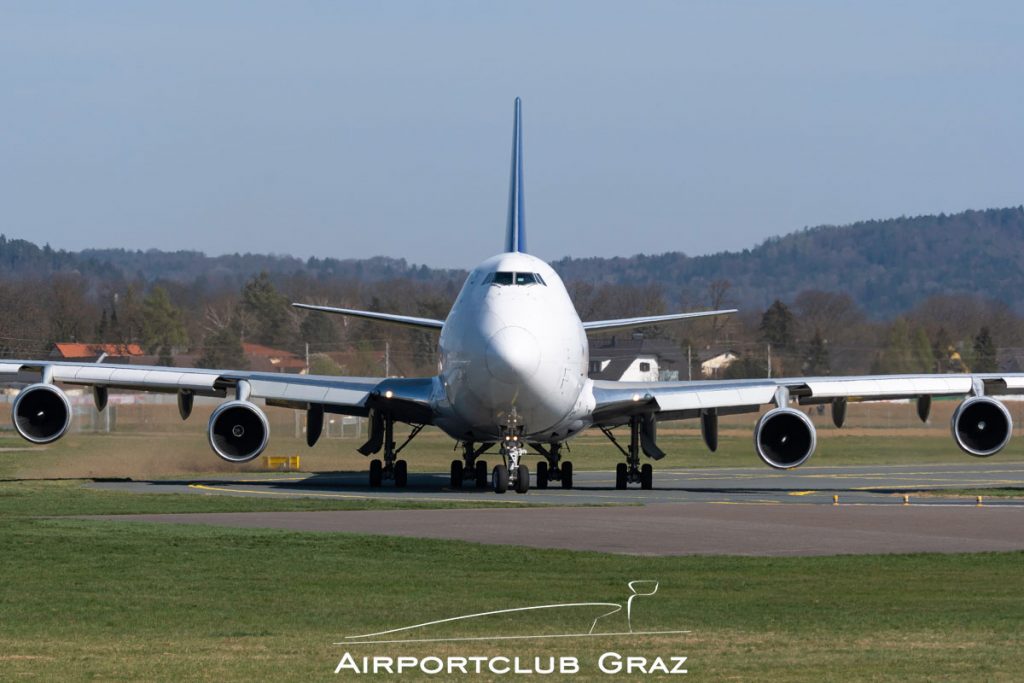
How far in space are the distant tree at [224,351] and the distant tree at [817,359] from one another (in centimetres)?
3117

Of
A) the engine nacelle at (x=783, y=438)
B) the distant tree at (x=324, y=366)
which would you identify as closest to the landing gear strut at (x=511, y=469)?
the engine nacelle at (x=783, y=438)

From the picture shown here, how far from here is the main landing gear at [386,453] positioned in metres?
35.0

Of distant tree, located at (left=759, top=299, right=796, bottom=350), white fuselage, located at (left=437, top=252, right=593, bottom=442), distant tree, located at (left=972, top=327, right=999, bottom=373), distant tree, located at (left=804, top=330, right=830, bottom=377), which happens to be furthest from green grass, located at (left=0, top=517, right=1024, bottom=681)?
distant tree, located at (left=759, top=299, right=796, bottom=350)

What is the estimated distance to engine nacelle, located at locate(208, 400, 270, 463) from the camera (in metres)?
32.5

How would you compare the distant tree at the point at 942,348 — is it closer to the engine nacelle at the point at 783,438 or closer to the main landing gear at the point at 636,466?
the main landing gear at the point at 636,466

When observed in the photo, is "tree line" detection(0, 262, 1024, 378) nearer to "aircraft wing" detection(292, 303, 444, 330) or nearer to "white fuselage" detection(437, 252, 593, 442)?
"aircraft wing" detection(292, 303, 444, 330)

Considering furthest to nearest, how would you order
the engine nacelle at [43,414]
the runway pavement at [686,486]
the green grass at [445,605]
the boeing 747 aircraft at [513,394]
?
1. the engine nacelle at [43,414]
2. the runway pavement at [686,486]
3. the boeing 747 aircraft at [513,394]
4. the green grass at [445,605]

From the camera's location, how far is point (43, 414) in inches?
1307

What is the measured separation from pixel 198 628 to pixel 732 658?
173 inches

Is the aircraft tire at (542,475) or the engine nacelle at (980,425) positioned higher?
the engine nacelle at (980,425)

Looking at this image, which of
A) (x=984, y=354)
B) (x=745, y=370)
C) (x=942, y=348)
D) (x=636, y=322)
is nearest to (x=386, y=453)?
(x=636, y=322)

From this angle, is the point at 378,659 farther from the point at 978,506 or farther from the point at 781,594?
the point at 978,506

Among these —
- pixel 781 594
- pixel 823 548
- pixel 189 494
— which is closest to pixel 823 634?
pixel 781 594

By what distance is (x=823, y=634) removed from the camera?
1287 centimetres
